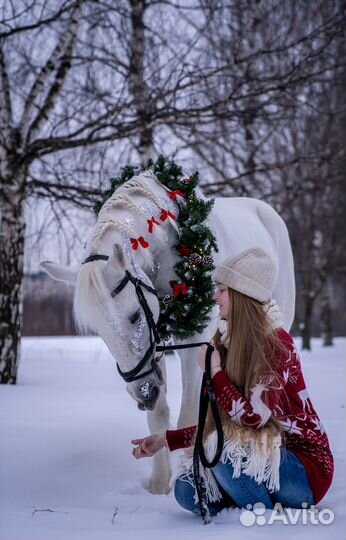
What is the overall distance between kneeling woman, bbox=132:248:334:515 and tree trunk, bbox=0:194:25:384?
348cm

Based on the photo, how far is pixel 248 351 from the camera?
2.28 m

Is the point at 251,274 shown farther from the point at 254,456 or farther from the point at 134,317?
the point at 254,456

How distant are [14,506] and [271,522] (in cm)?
120

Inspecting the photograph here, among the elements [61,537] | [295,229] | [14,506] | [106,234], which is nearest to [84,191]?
[106,234]

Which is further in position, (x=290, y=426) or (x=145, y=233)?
(x=145, y=233)

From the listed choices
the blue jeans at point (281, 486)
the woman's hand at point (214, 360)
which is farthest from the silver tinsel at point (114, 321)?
the blue jeans at point (281, 486)

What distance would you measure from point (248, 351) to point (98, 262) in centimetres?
80

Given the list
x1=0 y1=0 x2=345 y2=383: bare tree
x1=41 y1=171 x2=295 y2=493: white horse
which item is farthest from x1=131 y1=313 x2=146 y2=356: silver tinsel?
x1=0 y1=0 x2=345 y2=383: bare tree

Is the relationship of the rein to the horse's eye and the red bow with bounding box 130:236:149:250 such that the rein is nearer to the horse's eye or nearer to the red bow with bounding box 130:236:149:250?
the horse's eye

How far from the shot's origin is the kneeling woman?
218 cm

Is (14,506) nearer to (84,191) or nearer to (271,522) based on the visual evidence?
(271,522)

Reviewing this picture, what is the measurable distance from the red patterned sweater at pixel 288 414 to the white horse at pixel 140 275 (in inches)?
16.9

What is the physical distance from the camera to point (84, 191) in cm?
541

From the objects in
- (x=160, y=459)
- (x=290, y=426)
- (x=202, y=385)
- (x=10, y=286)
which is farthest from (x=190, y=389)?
(x=10, y=286)
